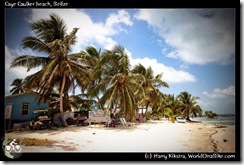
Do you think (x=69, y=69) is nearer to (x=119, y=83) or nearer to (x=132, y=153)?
(x=119, y=83)

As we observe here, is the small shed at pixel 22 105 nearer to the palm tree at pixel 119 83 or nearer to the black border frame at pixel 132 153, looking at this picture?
the palm tree at pixel 119 83

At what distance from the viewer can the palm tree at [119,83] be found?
34.0 feet

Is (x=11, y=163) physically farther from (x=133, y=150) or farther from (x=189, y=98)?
(x=189, y=98)

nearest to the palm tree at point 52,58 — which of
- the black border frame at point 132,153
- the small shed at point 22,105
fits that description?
the small shed at point 22,105

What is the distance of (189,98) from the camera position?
3020 cm

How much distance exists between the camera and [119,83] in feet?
36.7

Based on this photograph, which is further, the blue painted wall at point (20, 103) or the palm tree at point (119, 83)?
the palm tree at point (119, 83)

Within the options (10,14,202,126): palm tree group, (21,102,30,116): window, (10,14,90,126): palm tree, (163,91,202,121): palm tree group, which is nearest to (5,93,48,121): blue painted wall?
(21,102,30,116): window

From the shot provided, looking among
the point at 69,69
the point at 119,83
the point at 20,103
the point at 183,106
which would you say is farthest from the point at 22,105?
the point at 183,106

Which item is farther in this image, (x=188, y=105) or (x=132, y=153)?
(x=188, y=105)

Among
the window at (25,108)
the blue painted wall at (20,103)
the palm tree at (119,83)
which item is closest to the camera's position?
the blue painted wall at (20,103)

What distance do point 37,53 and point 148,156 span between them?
26.0ft

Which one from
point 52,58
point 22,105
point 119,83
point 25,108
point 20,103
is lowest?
point 25,108

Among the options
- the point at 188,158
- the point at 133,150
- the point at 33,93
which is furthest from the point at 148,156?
the point at 33,93
